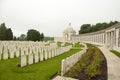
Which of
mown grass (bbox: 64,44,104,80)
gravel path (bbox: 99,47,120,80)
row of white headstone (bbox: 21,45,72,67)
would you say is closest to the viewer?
mown grass (bbox: 64,44,104,80)

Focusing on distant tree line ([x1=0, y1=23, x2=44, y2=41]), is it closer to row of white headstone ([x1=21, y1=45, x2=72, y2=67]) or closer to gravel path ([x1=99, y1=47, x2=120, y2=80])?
row of white headstone ([x1=21, y1=45, x2=72, y2=67])

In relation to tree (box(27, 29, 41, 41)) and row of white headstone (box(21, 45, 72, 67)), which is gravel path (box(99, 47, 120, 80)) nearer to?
row of white headstone (box(21, 45, 72, 67))

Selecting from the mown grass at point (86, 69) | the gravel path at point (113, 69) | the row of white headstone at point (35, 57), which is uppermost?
the row of white headstone at point (35, 57)

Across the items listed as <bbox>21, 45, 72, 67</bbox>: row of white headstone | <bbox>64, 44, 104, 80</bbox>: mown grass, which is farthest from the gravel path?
<bbox>21, 45, 72, 67</bbox>: row of white headstone

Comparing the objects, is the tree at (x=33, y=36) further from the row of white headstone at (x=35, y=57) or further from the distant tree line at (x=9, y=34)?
the row of white headstone at (x=35, y=57)

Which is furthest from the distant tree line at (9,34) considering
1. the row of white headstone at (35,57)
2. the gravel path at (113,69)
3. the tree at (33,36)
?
the gravel path at (113,69)

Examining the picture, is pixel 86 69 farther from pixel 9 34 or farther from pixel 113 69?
pixel 9 34

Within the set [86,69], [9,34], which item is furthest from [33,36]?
[86,69]

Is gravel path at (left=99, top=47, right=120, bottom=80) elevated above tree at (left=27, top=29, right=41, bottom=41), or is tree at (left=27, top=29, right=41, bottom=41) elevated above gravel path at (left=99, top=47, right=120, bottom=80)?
tree at (left=27, top=29, right=41, bottom=41)

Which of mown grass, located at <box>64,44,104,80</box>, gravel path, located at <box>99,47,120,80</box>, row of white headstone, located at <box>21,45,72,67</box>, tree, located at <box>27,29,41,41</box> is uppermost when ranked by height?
tree, located at <box>27,29,41,41</box>

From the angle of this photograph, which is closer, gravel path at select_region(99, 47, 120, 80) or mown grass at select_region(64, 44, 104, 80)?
mown grass at select_region(64, 44, 104, 80)

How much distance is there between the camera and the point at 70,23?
97.3 m

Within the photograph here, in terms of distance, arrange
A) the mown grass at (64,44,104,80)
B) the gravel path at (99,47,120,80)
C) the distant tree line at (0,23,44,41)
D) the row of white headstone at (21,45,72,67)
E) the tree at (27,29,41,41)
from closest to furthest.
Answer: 1. the mown grass at (64,44,104,80)
2. the gravel path at (99,47,120,80)
3. the row of white headstone at (21,45,72,67)
4. the distant tree line at (0,23,44,41)
5. the tree at (27,29,41,41)

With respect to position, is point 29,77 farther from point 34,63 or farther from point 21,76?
point 34,63
